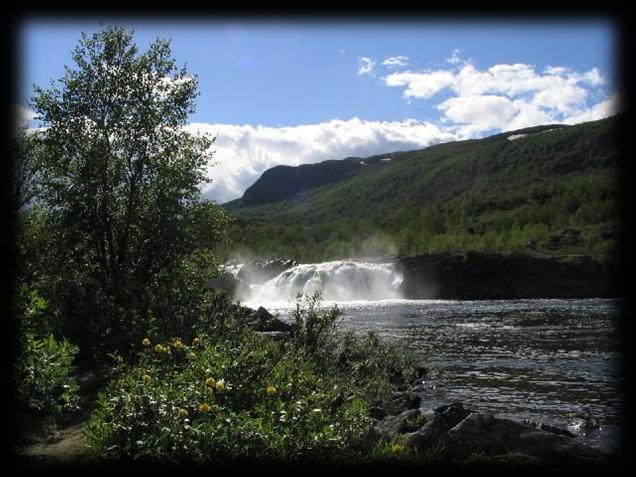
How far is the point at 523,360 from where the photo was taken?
28.0 metres

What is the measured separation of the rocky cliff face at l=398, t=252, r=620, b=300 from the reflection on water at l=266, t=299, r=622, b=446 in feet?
128

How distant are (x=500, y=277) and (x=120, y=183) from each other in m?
85.8

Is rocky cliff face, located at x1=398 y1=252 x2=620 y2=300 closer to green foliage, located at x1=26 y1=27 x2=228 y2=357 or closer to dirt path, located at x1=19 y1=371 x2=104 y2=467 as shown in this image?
green foliage, located at x1=26 y1=27 x2=228 y2=357

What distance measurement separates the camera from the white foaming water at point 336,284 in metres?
89.3

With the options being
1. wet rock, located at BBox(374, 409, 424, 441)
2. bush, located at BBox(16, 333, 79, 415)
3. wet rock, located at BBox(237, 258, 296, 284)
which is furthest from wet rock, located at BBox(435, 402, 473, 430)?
wet rock, located at BBox(237, 258, 296, 284)

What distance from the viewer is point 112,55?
55.5 ft

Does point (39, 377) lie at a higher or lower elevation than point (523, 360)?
higher

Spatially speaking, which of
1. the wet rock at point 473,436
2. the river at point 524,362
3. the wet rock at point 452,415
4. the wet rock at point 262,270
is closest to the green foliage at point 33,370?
the wet rock at point 473,436

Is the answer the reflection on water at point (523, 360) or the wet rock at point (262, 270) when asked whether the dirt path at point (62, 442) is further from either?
the wet rock at point (262, 270)

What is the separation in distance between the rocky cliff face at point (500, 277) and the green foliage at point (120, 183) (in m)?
77.6

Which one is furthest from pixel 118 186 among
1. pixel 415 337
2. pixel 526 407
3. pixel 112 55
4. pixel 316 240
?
pixel 316 240

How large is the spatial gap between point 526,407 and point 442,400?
8.65 feet

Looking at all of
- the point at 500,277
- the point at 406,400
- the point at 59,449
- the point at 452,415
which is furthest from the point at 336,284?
the point at 59,449

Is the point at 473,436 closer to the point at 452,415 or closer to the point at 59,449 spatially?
the point at 452,415
